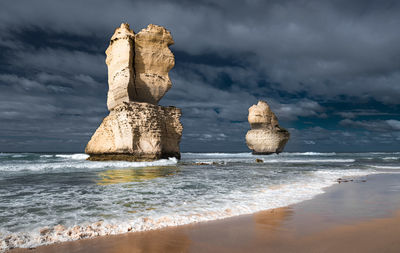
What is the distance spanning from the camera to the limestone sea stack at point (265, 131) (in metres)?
50.2

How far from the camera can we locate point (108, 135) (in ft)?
76.3

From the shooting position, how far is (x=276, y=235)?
130 inches

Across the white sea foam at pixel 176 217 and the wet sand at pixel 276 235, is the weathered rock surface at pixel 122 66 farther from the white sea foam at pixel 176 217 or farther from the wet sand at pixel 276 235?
the wet sand at pixel 276 235

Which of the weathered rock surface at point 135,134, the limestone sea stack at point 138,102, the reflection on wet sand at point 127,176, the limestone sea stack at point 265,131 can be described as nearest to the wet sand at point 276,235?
the reflection on wet sand at point 127,176

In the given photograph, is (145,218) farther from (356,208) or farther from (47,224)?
(356,208)

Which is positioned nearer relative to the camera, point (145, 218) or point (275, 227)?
point (275, 227)

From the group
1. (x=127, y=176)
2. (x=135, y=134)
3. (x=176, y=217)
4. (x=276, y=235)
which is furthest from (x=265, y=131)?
(x=276, y=235)

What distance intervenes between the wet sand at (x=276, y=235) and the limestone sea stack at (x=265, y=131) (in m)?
46.5

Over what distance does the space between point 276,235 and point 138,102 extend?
64.4 ft

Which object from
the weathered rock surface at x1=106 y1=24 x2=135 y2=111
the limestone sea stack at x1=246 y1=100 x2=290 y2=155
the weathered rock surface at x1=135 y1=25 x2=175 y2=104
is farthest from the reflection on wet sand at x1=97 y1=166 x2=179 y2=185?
the limestone sea stack at x1=246 y1=100 x2=290 y2=155

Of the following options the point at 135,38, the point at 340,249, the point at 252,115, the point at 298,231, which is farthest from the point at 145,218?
the point at 252,115

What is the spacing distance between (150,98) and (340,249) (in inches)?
886

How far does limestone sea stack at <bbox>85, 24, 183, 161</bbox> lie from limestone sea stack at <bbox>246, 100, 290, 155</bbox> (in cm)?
2917

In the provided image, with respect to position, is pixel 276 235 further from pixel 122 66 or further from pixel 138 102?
pixel 122 66
